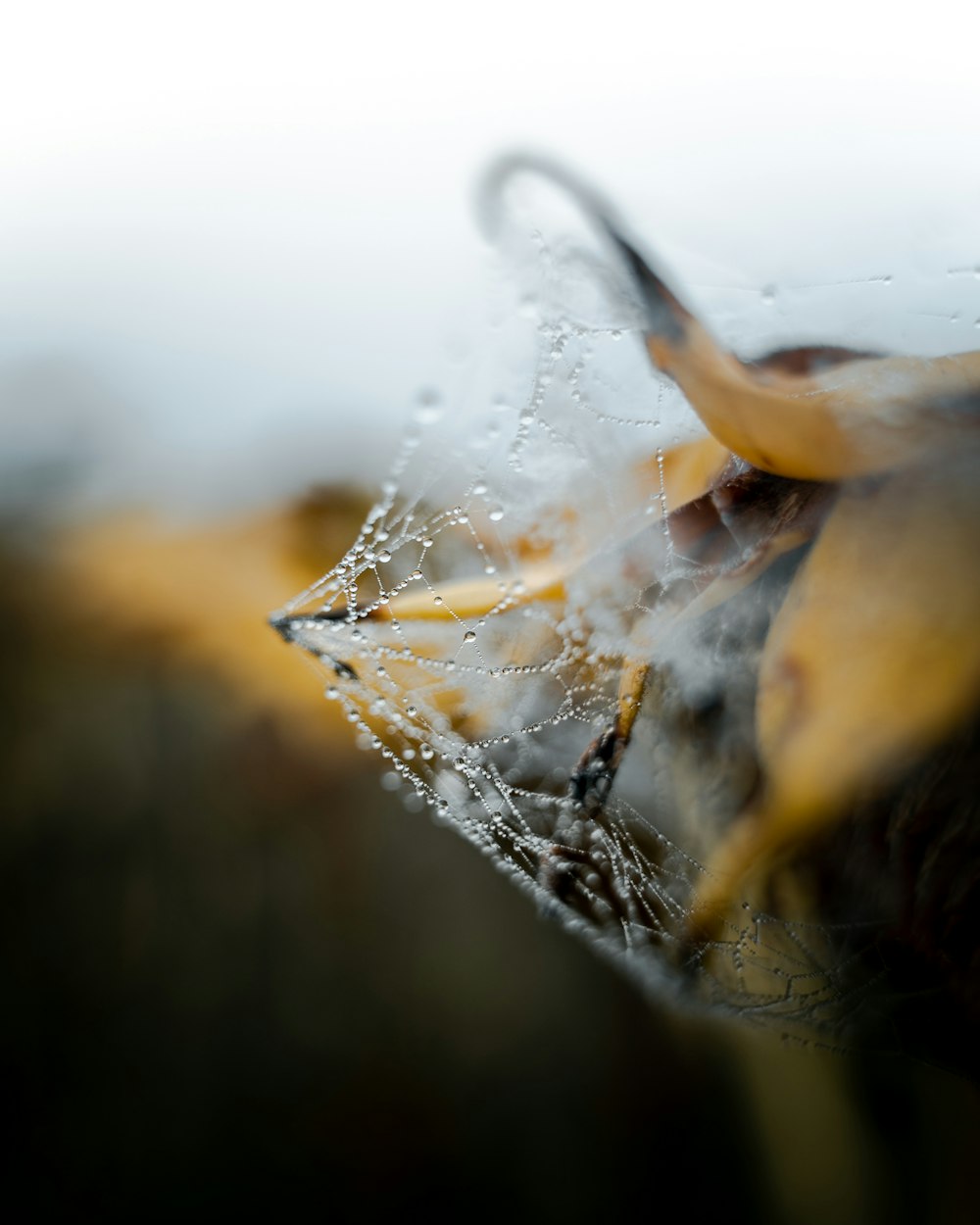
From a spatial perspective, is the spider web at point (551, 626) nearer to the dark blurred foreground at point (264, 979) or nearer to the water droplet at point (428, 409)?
→ the water droplet at point (428, 409)

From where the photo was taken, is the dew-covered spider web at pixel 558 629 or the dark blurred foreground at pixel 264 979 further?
the dark blurred foreground at pixel 264 979

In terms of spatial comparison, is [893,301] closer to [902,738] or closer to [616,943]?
[902,738]

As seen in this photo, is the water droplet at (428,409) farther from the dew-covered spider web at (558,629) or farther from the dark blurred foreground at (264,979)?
the dark blurred foreground at (264,979)

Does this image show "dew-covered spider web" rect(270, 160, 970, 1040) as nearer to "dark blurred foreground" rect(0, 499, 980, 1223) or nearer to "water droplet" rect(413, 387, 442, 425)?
"water droplet" rect(413, 387, 442, 425)

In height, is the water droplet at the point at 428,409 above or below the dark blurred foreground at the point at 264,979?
above

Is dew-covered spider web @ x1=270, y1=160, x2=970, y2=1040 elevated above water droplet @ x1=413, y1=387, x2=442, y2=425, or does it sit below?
below

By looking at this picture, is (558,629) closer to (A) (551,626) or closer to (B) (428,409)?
(A) (551,626)

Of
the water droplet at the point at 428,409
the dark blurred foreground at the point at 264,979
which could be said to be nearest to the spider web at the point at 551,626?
the water droplet at the point at 428,409

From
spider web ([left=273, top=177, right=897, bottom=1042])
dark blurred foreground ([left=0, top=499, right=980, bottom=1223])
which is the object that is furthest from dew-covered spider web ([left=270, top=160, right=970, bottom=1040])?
dark blurred foreground ([left=0, top=499, right=980, bottom=1223])
